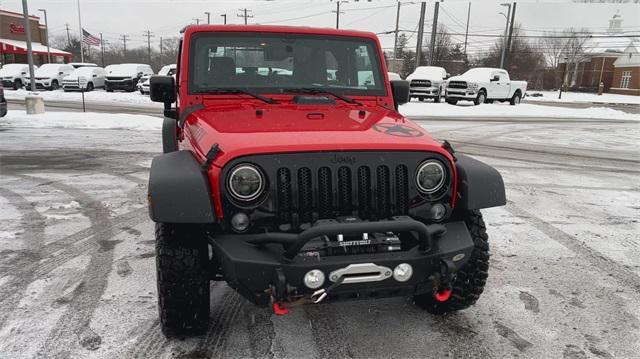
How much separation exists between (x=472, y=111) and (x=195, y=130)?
1944 centimetres

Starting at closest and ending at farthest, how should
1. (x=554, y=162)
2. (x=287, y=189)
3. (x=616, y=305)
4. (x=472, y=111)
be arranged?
(x=287, y=189)
(x=616, y=305)
(x=554, y=162)
(x=472, y=111)

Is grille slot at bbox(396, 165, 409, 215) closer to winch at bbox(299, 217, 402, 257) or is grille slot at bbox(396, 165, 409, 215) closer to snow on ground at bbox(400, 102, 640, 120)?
winch at bbox(299, 217, 402, 257)

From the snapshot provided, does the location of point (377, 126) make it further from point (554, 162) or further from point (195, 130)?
point (554, 162)

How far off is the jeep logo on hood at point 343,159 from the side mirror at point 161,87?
1864 millimetres

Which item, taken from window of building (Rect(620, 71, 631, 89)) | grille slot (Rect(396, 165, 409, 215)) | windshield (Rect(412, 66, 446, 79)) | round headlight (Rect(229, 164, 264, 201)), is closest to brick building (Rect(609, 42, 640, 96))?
window of building (Rect(620, 71, 631, 89))

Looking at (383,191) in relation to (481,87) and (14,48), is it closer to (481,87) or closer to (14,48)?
(481,87)

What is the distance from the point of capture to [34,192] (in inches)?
248

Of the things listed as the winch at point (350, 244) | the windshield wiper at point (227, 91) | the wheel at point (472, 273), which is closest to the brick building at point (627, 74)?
the wheel at point (472, 273)

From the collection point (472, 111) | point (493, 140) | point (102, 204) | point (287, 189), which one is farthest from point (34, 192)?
point (472, 111)

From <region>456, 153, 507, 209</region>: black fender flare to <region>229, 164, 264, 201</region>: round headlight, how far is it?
1.15m

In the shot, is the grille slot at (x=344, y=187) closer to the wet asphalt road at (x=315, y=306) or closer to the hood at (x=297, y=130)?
the hood at (x=297, y=130)

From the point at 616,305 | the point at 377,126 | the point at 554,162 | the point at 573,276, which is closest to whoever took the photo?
the point at 377,126

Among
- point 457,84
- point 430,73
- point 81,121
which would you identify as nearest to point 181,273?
point 81,121

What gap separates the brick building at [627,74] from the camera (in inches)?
2140
